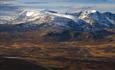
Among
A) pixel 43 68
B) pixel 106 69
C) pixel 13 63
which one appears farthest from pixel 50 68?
pixel 106 69

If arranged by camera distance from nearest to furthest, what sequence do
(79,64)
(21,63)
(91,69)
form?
1. (21,63)
2. (91,69)
3. (79,64)

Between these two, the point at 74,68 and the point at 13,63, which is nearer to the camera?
the point at 13,63

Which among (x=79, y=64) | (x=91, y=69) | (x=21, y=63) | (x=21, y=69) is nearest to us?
(x=21, y=69)

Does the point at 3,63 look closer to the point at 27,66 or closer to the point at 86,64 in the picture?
the point at 27,66

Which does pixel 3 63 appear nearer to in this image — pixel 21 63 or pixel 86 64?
pixel 21 63

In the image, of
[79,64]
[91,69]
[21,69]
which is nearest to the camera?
[21,69]

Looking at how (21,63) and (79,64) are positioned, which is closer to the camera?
(21,63)

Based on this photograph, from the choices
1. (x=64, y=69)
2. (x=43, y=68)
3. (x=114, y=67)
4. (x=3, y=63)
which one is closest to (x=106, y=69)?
(x=114, y=67)

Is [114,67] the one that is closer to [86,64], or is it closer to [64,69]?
[86,64]

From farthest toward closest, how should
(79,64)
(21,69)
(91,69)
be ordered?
(79,64) → (91,69) → (21,69)
